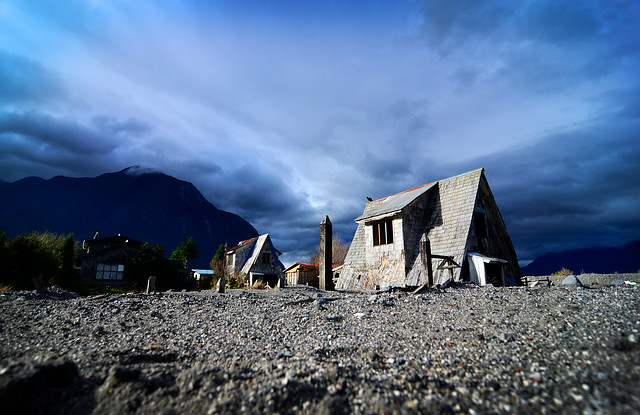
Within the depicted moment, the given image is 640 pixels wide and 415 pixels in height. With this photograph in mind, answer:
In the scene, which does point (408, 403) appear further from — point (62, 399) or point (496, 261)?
point (496, 261)

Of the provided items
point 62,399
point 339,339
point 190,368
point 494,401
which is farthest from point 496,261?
point 62,399

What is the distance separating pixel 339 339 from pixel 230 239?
590ft

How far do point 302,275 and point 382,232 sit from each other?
55.0ft

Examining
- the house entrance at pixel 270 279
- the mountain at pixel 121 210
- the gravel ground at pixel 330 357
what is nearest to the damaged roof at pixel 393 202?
the gravel ground at pixel 330 357

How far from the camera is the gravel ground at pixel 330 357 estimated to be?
10.0ft

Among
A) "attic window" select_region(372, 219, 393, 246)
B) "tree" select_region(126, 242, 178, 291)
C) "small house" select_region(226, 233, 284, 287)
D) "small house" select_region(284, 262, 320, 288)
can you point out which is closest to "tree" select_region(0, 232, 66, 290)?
"tree" select_region(126, 242, 178, 291)

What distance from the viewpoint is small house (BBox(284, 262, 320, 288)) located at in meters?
33.8

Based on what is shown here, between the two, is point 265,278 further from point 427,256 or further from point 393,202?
Answer: point 427,256

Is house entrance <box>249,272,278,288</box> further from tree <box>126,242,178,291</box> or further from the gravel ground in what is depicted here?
the gravel ground

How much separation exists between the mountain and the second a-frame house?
137 meters

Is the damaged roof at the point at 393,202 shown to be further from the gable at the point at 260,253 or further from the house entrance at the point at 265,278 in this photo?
the house entrance at the point at 265,278

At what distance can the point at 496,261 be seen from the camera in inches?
601

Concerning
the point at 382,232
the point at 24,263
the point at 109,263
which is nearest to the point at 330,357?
the point at 382,232

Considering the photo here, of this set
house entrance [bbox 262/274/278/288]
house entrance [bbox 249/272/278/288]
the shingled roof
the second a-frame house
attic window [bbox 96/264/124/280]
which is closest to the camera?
the second a-frame house
